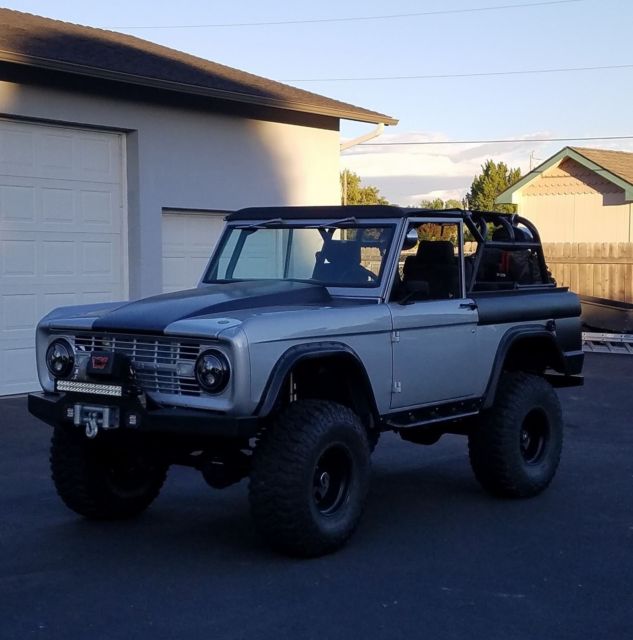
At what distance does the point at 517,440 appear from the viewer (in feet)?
26.6

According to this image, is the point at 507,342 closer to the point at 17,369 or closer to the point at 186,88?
the point at 17,369

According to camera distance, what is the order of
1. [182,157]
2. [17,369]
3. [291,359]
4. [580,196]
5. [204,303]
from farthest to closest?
[580,196], [182,157], [17,369], [204,303], [291,359]

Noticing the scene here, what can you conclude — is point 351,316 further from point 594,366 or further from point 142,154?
point 594,366

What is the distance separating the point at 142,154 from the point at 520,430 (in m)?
7.52

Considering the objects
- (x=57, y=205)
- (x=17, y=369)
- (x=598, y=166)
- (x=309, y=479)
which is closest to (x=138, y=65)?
(x=57, y=205)

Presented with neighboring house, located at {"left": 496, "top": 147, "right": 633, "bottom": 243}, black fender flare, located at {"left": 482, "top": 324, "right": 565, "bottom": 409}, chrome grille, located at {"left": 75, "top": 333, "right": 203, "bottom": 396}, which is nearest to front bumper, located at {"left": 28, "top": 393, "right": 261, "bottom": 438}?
chrome grille, located at {"left": 75, "top": 333, "right": 203, "bottom": 396}

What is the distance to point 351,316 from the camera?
6.79m

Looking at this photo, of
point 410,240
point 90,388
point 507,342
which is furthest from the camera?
point 507,342

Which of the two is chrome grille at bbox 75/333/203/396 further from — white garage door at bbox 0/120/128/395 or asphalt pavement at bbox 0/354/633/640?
white garage door at bbox 0/120/128/395

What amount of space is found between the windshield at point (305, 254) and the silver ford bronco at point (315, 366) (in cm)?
1

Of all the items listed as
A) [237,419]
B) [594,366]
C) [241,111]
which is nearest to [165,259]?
[241,111]

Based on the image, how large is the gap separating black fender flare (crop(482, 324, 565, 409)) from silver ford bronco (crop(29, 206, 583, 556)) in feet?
0.05

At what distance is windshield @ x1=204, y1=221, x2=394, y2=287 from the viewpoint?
7566 millimetres

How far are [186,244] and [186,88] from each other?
2069 mm
